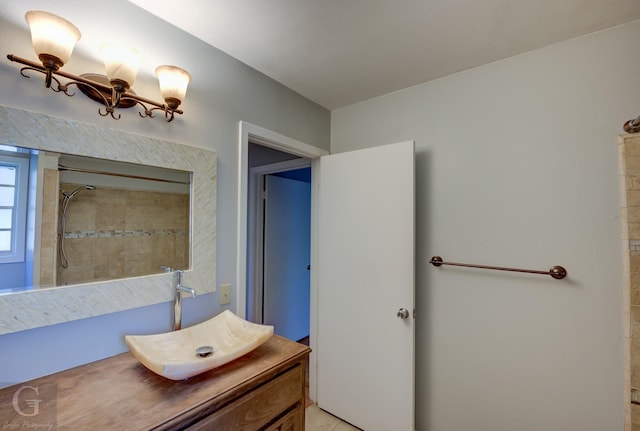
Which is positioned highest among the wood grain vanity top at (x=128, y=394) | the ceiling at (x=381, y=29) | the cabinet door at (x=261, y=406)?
the ceiling at (x=381, y=29)

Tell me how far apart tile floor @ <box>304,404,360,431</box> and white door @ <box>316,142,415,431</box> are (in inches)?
1.6

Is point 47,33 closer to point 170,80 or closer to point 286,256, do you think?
point 170,80

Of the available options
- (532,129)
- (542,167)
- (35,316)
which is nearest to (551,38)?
(532,129)

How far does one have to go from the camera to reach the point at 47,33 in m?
0.86

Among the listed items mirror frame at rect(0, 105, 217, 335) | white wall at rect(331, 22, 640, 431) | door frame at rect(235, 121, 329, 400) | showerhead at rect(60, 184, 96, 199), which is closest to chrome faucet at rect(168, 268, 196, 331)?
mirror frame at rect(0, 105, 217, 335)

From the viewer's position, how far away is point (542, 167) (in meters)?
1.48

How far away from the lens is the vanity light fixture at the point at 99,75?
0.86 meters

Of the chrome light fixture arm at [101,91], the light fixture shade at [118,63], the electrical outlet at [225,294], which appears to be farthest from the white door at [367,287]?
the light fixture shade at [118,63]

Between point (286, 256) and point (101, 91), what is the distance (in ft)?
7.73

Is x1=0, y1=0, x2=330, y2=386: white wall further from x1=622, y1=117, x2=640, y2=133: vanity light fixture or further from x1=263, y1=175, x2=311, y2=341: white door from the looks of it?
x1=622, y1=117, x2=640, y2=133: vanity light fixture

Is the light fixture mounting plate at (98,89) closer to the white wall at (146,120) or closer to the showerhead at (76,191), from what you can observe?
the white wall at (146,120)

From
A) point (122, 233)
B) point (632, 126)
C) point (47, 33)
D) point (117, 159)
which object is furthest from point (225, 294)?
point (632, 126)

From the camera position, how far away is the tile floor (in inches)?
75.8

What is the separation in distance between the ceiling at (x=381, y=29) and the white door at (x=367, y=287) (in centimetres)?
51
